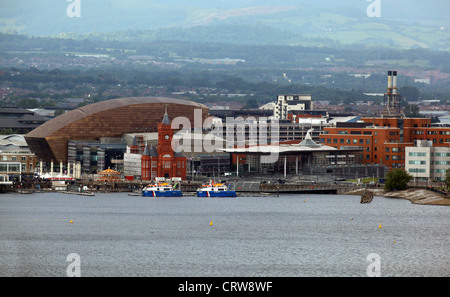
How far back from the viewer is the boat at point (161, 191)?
114 meters

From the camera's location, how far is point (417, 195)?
104m

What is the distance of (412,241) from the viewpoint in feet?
240

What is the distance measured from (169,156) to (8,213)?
38.4 metres

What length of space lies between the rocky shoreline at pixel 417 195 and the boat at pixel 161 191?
1728cm

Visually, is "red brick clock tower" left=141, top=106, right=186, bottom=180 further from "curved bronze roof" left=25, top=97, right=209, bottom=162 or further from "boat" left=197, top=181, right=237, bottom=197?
Answer: "curved bronze roof" left=25, top=97, right=209, bottom=162

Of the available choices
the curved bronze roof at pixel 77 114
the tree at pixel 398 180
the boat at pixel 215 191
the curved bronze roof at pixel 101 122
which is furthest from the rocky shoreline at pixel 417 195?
the curved bronze roof at pixel 77 114

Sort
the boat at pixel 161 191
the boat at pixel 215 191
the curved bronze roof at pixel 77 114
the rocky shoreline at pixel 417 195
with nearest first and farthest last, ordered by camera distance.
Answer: the rocky shoreline at pixel 417 195
the boat at pixel 215 191
the boat at pixel 161 191
the curved bronze roof at pixel 77 114

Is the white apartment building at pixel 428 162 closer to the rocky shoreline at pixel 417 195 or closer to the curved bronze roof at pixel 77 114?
the rocky shoreline at pixel 417 195

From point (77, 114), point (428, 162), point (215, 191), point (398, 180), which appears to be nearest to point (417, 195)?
point (398, 180)

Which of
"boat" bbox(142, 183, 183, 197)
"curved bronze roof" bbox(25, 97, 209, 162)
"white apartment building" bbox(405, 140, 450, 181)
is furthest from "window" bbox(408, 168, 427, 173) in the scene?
"curved bronze roof" bbox(25, 97, 209, 162)

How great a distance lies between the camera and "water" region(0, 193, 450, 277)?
6172cm

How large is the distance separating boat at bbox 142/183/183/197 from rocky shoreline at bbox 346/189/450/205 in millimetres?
17280

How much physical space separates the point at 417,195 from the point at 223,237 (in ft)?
113

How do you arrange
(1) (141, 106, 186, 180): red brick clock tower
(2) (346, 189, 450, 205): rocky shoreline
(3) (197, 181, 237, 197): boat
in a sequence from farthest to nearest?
1. (1) (141, 106, 186, 180): red brick clock tower
2. (3) (197, 181, 237, 197): boat
3. (2) (346, 189, 450, 205): rocky shoreline
